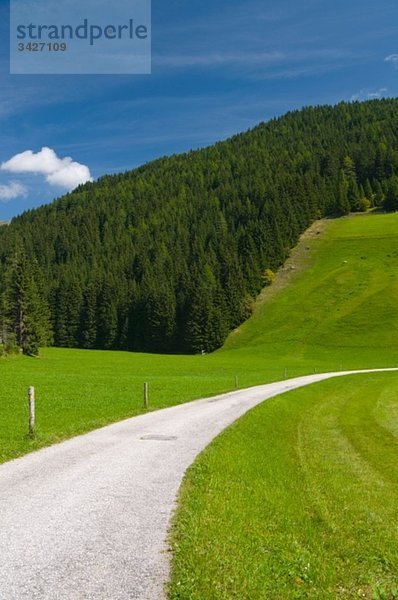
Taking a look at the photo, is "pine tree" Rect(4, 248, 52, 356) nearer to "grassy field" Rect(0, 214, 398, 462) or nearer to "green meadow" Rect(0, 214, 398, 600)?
"grassy field" Rect(0, 214, 398, 462)

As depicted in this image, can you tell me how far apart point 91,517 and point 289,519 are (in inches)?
162

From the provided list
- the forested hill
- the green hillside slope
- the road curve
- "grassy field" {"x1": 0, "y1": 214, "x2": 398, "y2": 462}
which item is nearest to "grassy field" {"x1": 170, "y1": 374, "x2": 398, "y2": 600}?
the road curve

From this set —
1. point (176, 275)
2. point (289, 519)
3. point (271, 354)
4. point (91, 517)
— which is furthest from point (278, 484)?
point (176, 275)

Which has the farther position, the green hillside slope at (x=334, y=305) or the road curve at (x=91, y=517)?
the green hillside slope at (x=334, y=305)

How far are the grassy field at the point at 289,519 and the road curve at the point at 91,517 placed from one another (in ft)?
1.75

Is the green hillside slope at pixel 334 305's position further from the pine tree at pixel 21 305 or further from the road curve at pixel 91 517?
the road curve at pixel 91 517

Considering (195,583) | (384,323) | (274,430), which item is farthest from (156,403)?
(384,323)

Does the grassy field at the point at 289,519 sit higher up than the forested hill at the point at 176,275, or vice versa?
the forested hill at the point at 176,275

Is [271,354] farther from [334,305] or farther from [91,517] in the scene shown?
[91,517]

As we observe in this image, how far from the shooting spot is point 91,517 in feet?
30.9

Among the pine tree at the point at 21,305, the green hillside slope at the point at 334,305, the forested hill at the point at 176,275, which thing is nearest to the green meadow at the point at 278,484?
the green hillside slope at the point at 334,305

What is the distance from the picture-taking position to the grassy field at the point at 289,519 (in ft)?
23.8

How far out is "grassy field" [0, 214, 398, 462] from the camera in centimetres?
2827

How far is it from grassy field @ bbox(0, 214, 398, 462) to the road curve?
2726 millimetres
